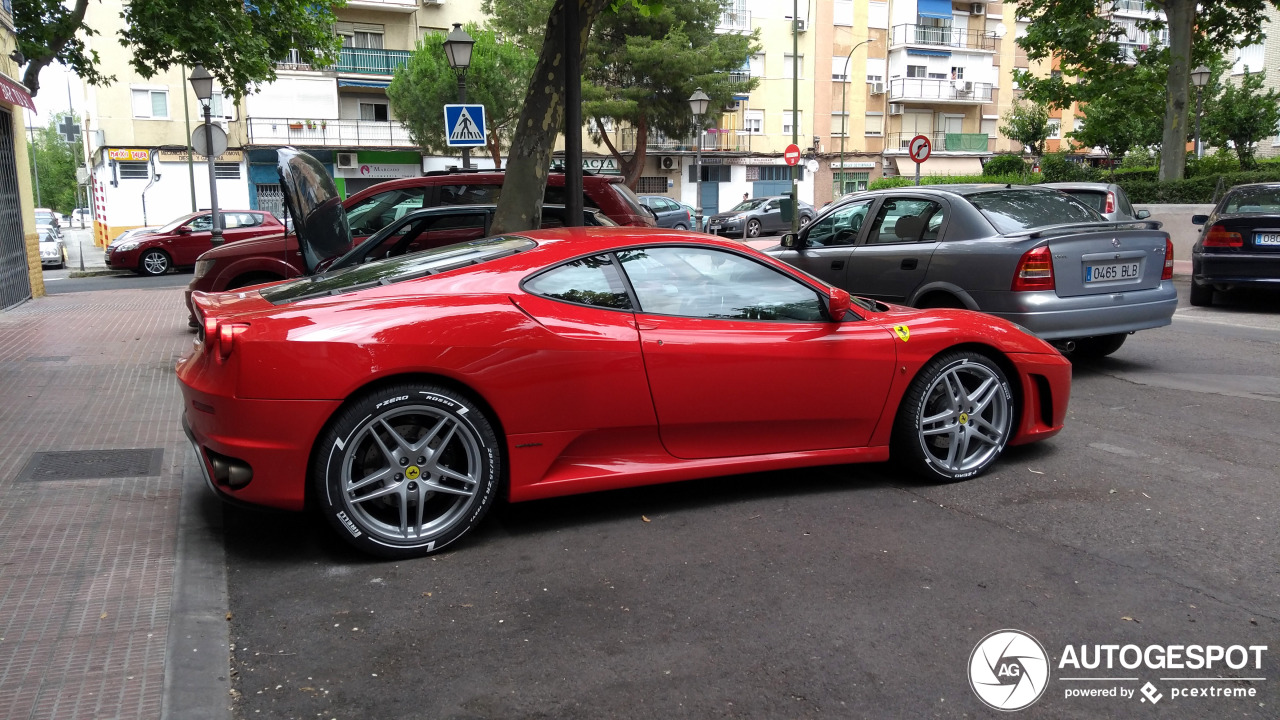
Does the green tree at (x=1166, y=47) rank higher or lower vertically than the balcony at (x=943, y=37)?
lower

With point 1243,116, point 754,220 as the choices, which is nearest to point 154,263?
point 754,220

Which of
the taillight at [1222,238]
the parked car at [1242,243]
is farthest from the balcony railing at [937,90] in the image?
the taillight at [1222,238]

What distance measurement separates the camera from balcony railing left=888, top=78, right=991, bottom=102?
5250 centimetres

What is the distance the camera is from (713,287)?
4.79 m

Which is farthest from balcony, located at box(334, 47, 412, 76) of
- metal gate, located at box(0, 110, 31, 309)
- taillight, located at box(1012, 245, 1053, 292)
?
taillight, located at box(1012, 245, 1053, 292)

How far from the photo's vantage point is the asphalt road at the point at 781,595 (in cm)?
302

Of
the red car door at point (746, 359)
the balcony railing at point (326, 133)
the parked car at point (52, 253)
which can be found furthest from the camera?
the balcony railing at point (326, 133)

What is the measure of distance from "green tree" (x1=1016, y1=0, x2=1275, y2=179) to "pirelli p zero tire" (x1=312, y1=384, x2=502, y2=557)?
21426 millimetres

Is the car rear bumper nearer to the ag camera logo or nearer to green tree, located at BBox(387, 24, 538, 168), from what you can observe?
the ag camera logo

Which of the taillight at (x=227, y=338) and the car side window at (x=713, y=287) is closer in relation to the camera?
the taillight at (x=227, y=338)

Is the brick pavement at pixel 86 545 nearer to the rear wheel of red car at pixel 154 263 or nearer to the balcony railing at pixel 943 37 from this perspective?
the rear wheel of red car at pixel 154 263

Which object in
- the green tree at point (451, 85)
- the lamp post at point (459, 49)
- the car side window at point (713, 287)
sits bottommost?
the car side window at point (713, 287)

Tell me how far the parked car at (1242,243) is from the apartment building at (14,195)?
15.2 m

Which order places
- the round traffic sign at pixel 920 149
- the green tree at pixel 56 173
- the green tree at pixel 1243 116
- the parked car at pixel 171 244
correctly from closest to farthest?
the round traffic sign at pixel 920 149, the parked car at pixel 171 244, the green tree at pixel 1243 116, the green tree at pixel 56 173
